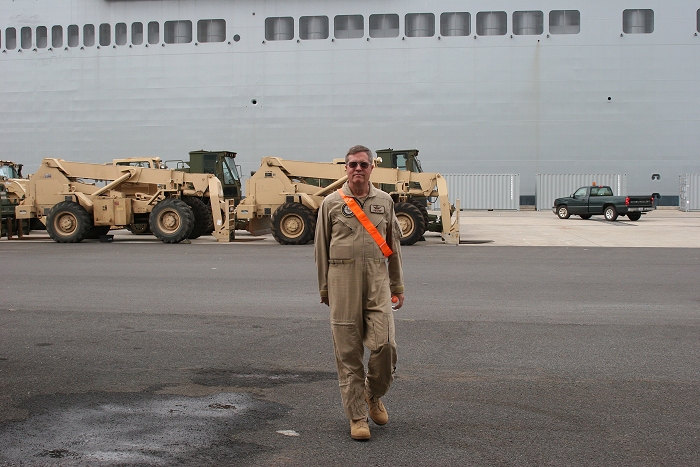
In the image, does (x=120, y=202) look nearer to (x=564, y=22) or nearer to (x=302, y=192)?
(x=302, y=192)

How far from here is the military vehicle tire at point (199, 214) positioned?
2092 centimetres

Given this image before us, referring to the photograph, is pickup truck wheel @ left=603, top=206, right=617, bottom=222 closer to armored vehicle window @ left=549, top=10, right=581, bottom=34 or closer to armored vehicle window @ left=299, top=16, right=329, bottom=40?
armored vehicle window @ left=549, top=10, right=581, bottom=34

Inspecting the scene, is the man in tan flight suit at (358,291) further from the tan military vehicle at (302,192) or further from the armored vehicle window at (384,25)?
the armored vehicle window at (384,25)

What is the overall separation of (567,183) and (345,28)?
519 inches

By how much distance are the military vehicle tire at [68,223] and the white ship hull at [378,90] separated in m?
17.9

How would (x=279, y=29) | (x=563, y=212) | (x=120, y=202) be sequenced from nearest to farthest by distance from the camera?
1. (x=120, y=202)
2. (x=563, y=212)
3. (x=279, y=29)

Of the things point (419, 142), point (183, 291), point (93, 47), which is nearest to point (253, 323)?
point (183, 291)

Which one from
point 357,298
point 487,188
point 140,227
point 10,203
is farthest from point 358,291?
point 487,188

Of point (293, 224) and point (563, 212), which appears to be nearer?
point (293, 224)

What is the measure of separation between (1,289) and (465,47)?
29.0 m

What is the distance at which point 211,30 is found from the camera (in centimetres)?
3772

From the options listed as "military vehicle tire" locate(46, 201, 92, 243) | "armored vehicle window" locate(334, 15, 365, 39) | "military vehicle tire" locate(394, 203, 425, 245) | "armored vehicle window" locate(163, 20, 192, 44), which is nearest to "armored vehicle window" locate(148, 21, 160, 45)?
"armored vehicle window" locate(163, 20, 192, 44)

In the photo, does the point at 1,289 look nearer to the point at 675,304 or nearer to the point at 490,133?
the point at 675,304

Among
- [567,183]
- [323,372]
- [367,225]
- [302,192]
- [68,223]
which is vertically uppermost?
[567,183]
